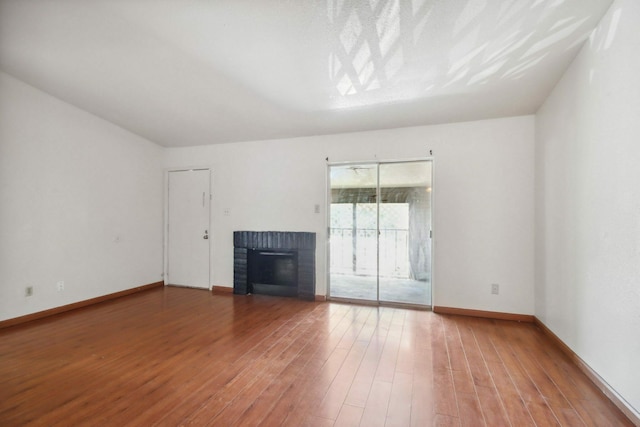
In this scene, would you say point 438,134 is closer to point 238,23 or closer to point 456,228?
point 456,228

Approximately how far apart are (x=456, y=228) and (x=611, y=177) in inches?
72.5

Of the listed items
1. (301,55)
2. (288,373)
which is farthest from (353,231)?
(301,55)

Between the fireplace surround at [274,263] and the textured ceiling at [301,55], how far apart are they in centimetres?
185

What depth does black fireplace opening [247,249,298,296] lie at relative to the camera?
452 cm

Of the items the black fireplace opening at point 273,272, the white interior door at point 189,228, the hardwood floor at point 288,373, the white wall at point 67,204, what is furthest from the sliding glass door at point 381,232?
the white wall at point 67,204

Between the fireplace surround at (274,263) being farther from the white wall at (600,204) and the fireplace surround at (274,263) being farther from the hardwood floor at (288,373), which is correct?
the white wall at (600,204)

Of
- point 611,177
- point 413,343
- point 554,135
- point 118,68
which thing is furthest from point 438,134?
point 118,68

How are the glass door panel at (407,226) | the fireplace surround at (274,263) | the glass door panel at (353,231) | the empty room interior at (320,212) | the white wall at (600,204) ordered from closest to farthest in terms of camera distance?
the white wall at (600,204) → the empty room interior at (320,212) → the glass door panel at (407,226) → the glass door panel at (353,231) → the fireplace surround at (274,263)

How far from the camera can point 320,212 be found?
436 centimetres

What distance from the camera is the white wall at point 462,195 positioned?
3475 mm

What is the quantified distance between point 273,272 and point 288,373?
2.50 metres

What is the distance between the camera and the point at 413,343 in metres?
2.81

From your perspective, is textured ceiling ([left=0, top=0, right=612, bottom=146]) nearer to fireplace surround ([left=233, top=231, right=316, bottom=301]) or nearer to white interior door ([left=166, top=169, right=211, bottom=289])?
white interior door ([left=166, top=169, right=211, bottom=289])

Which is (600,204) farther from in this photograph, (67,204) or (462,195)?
(67,204)
